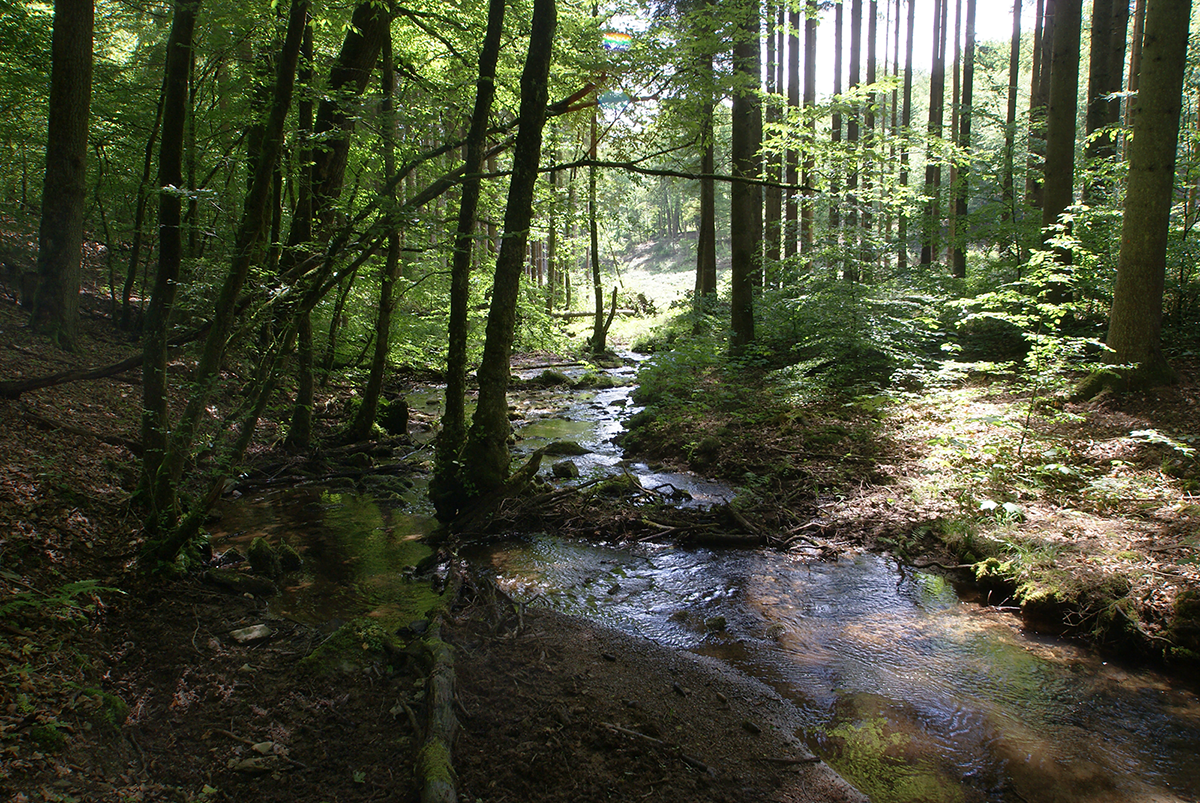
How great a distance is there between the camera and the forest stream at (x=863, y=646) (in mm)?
3451

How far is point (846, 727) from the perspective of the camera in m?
3.79

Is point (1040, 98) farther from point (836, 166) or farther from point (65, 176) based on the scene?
point (65, 176)

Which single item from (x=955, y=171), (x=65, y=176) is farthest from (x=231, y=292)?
(x=955, y=171)

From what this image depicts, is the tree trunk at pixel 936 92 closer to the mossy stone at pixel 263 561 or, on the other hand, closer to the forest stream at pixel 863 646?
the forest stream at pixel 863 646

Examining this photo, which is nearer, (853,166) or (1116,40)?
(853,166)

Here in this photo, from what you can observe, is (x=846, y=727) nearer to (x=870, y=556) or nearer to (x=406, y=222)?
(x=870, y=556)

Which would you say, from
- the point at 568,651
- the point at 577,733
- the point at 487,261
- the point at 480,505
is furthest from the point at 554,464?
the point at 577,733

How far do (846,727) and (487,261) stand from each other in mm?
9336

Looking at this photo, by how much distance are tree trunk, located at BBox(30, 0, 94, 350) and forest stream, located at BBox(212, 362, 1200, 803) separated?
4.58m

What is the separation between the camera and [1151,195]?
304 inches

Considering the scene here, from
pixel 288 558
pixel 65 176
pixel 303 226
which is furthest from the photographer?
pixel 65 176

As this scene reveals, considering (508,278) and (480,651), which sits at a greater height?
(508,278)

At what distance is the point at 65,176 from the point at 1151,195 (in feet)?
48.9

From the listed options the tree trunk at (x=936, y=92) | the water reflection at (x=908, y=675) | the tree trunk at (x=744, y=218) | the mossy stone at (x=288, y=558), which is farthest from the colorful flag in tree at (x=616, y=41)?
the tree trunk at (x=936, y=92)
